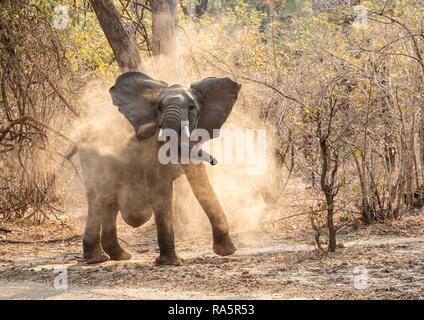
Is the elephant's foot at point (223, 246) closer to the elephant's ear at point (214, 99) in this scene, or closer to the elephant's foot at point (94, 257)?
the elephant's ear at point (214, 99)

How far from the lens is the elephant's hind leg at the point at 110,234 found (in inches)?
450

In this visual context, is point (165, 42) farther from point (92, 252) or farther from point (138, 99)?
point (92, 252)

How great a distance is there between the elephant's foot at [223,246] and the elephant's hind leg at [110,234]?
1256 millimetres

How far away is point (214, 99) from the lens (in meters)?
11.1

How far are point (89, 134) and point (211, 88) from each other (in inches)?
66.4

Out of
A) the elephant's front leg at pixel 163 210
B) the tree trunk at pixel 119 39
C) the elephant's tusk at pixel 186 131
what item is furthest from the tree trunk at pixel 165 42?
the elephant's tusk at pixel 186 131

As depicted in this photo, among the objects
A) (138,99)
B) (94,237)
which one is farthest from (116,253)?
(138,99)

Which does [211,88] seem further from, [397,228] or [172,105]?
[397,228]

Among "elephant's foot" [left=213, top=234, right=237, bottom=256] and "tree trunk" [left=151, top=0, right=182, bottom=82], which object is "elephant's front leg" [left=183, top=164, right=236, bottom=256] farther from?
"tree trunk" [left=151, top=0, right=182, bottom=82]

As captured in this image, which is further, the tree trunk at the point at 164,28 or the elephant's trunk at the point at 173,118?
the tree trunk at the point at 164,28

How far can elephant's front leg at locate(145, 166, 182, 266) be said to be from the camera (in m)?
10.5

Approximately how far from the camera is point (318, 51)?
1340 centimetres

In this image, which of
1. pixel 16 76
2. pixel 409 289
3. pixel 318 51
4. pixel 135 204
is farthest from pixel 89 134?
pixel 409 289
